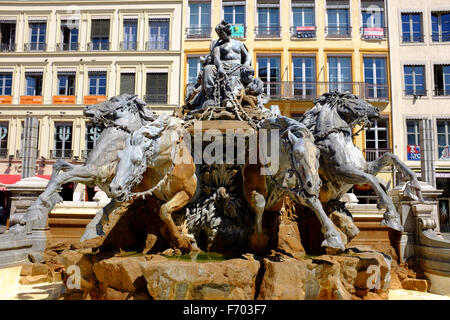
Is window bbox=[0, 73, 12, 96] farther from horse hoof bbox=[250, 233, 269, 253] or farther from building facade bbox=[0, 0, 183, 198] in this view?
horse hoof bbox=[250, 233, 269, 253]

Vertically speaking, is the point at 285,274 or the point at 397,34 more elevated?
the point at 397,34

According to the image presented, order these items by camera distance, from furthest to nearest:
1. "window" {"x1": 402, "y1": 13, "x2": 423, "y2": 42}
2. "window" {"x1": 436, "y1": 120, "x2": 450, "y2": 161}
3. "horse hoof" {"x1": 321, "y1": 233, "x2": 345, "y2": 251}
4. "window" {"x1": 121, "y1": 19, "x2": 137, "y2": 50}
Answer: "window" {"x1": 121, "y1": 19, "x2": 137, "y2": 50} → "window" {"x1": 402, "y1": 13, "x2": 423, "y2": 42} → "window" {"x1": 436, "y1": 120, "x2": 450, "y2": 161} → "horse hoof" {"x1": 321, "y1": 233, "x2": 345, "y2": 251}

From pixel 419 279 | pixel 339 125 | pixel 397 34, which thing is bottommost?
pixel 419 279

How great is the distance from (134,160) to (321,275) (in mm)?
2672

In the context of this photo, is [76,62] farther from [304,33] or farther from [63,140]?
[304,33]

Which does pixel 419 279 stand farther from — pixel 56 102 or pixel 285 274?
pixel 56 102

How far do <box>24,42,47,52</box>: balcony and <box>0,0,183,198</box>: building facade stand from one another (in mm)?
66

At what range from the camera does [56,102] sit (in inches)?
923

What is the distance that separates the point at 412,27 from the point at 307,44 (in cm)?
673

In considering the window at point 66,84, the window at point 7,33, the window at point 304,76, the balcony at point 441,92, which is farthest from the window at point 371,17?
the window at point 7,33

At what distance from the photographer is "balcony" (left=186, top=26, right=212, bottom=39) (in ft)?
76.4

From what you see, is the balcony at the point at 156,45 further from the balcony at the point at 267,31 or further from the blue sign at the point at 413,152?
the blue sign at the point at 413,152

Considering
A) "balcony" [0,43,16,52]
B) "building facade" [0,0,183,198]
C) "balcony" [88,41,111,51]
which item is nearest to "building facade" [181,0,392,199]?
"building facade" [0,0,183,198]
